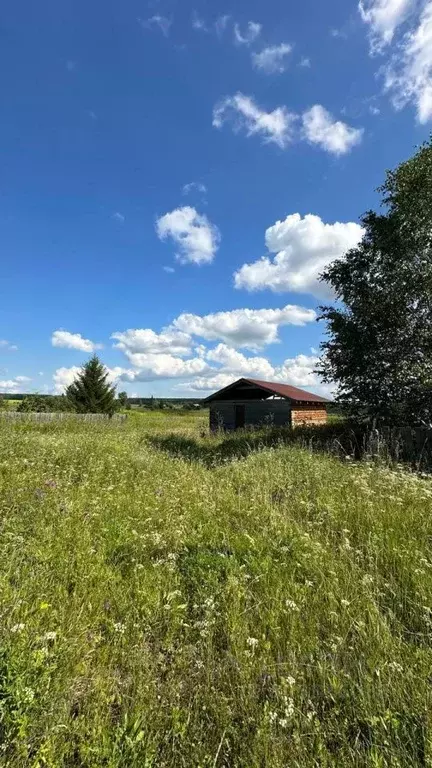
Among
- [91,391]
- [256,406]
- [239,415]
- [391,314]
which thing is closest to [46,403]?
[91,391]

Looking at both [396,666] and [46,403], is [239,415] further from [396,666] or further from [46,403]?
[396,666]

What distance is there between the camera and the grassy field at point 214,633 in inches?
76.8

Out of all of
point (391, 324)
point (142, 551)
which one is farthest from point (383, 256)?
point (142, 551)

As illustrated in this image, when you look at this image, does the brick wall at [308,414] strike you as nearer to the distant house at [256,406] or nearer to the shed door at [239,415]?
the distant house at [256,406]

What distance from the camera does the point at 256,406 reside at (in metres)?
24.9

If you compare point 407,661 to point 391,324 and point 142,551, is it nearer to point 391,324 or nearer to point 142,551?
point 142,551

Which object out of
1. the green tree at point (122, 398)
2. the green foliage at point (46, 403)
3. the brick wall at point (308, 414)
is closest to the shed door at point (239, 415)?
the brick wall at point (308, 414)

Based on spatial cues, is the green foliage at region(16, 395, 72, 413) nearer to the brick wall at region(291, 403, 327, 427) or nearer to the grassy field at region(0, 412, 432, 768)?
the brick wall at region(291, 403, 327, 427)

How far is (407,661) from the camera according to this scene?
2.41 m

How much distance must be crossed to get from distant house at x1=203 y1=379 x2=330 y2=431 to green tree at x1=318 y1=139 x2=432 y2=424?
35.8 feet

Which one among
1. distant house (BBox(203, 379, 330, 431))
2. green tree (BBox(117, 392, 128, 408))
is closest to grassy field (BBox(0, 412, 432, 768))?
distant house (BBox(203, 379, 330, 431))

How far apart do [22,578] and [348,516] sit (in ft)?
12.0

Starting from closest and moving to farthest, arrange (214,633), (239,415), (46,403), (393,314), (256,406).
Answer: (214,633)
(393,314)
(256,406)
(239,415)
(46,403)

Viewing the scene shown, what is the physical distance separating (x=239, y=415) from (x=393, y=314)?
14.6 metres
